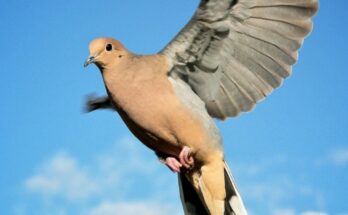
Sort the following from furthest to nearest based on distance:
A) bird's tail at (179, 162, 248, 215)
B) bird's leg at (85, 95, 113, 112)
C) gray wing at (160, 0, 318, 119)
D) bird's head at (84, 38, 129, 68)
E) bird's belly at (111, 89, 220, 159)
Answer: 1. bird's leg at (85, 95, 113, 112)
2. bird's tail at (179, 162, 248, 215)
3. gray wing at (160, 0, 318, 119)
4. bird's head at (84, 38, 129, 68)
5. bird's belly at (111, 89, 220, 159)

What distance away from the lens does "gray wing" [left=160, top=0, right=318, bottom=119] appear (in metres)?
4.13

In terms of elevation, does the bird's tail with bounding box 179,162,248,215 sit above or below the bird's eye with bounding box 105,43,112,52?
below

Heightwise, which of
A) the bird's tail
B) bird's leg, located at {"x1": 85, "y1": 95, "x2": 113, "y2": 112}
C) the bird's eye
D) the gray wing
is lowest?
the bird's tail

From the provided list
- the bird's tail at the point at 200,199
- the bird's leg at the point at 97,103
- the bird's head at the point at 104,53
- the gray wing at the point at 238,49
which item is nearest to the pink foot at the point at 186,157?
the bird's tail at the point at 200,199

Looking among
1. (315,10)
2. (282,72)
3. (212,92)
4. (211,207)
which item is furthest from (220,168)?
(315,10)

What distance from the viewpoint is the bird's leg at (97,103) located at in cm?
487

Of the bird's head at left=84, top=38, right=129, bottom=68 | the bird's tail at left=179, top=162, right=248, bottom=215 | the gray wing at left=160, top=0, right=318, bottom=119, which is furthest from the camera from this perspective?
the bird's tail at left=179, top=162, right=248, bottom=215

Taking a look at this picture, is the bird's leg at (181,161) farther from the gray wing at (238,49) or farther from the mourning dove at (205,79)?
the gray wing at (238,49)

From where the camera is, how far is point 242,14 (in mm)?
4219

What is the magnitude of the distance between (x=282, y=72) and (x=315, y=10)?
0.54m

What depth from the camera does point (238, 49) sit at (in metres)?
4.32

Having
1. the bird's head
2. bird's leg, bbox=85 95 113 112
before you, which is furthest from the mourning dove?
bird's leg, bbox=85 95 113 112

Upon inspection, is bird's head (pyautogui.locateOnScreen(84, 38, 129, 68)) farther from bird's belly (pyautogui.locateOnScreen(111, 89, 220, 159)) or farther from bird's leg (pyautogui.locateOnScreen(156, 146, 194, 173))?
bird's leg (pyautogui.locateOnScreen(156, 146, 194, 173))

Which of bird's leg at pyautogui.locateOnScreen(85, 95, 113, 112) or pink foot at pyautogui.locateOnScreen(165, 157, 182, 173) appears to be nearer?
pink foot at pyautogui.locateOnScreen(165, 157, 182, 173)
